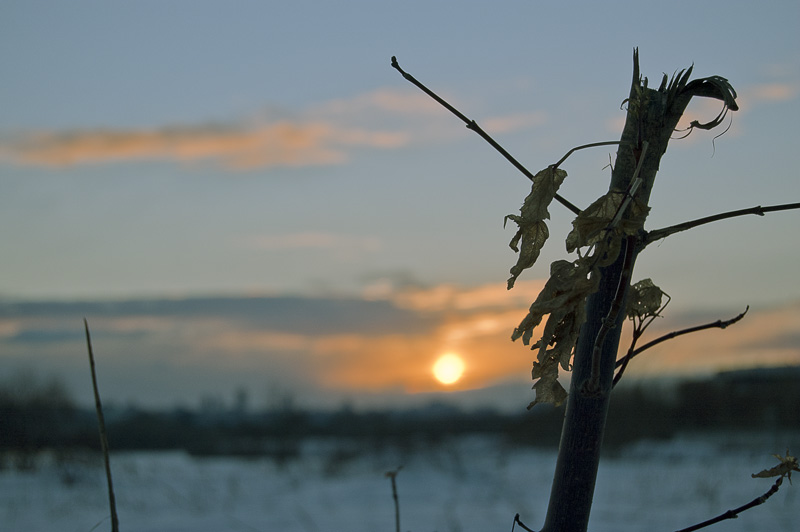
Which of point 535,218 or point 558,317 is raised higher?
point 535,218

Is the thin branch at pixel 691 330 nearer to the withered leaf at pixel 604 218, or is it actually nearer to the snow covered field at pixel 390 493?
the withered leaf at pixel 604 218

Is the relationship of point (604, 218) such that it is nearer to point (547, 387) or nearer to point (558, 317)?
point (558, 317)

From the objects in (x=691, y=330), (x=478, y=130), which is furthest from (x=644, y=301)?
(x=478, y=130)

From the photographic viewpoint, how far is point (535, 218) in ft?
3.00

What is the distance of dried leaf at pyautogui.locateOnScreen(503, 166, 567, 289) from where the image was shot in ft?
2.95

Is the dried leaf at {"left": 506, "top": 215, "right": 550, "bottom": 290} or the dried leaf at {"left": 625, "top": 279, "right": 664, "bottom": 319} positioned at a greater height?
the dried leaf at {"left": 506, "top": 215, "right": 550, "bottom": 290}

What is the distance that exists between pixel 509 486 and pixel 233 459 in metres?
6.99

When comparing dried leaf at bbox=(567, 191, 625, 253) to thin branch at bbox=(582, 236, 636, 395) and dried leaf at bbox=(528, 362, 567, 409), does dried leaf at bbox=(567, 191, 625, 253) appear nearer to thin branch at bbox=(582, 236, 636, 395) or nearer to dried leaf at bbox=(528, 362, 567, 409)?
thin branch at bbox=(582, 236, 636, 395)

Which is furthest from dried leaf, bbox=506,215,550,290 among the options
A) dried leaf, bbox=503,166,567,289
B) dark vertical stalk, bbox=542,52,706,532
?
dark vertical stalk, bbox=542,52,706,532

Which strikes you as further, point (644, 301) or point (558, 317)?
point (644, 301)

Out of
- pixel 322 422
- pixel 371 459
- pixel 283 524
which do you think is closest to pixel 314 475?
pixel 371 459

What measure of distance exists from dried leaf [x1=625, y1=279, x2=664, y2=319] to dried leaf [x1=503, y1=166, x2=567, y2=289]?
0.57 feet

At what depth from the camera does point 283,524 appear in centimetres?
719

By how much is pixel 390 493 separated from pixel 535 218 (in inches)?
349
